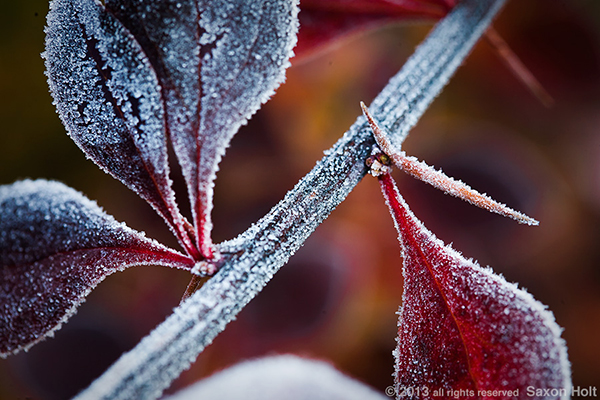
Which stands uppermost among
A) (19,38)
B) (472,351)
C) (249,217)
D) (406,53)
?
(406,53)

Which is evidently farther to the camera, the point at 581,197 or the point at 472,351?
the point at 581,197

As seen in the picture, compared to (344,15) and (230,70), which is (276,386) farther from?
(344,15)

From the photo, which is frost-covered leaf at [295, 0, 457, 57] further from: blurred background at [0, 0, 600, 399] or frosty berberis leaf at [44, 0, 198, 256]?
frosty berberis leaf at [44, 0, 198, 256]

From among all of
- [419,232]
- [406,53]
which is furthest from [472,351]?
[406,53]

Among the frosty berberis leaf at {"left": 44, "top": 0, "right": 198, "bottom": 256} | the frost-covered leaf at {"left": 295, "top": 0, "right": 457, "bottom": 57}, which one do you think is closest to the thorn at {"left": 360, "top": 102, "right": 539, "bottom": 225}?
the frosty berberis leaf at {"left": 44, "top": 0, "right": 198, "bottom": 256}

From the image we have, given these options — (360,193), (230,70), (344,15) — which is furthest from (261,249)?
(360,193)

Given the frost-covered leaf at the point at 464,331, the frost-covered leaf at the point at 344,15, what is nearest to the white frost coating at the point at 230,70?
the frost-covered leaf at the point at 464,331

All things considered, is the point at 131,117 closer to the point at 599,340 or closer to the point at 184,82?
the point at 184,82
